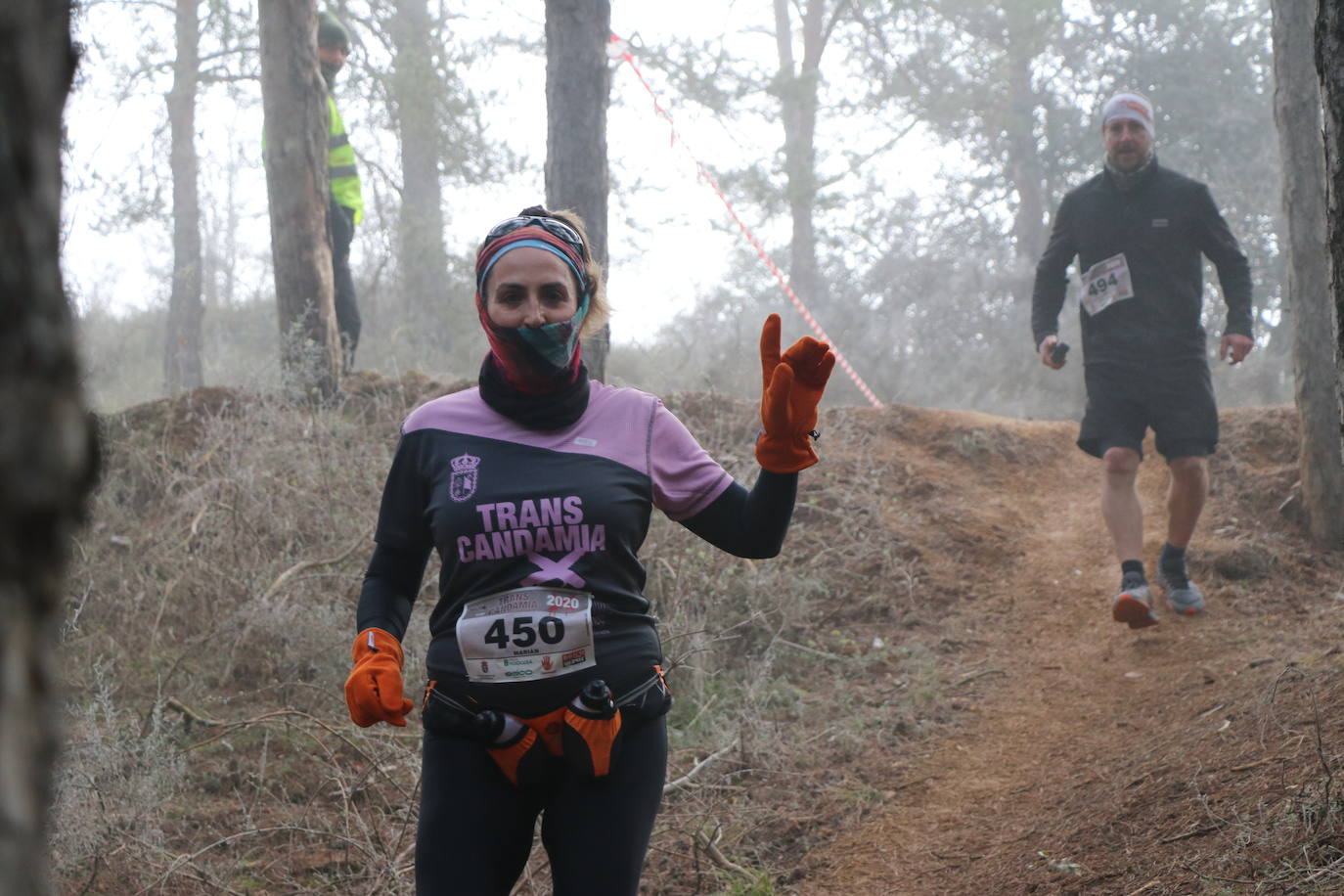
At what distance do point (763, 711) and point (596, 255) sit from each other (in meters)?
3.20

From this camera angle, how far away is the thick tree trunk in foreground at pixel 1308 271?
22.5ft

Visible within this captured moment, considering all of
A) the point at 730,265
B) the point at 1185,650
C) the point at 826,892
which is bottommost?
the point at 826,892

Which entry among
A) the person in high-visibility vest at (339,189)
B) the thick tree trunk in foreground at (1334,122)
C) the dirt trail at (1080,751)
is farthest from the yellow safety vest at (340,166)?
the thick tree trunk in foreground at (1334,122)

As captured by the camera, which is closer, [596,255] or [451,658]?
[451,658]

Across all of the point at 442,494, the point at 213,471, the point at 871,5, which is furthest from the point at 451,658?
the point at 871,5

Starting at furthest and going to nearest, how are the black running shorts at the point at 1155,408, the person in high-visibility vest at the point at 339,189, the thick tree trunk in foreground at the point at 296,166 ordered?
the person in high-visibility vest at the point at 339,189
the thick tree trunk in foreground at the point at 296,166
the black running shorts at the point at 1155,408

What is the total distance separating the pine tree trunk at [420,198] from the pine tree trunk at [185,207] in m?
2.48

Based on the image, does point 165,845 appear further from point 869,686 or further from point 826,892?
point 869,686

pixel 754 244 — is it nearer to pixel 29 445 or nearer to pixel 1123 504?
pixel 1123 504

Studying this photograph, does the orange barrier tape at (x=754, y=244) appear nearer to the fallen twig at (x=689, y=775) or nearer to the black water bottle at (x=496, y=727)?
the fallen twig at (x=689, y=775)

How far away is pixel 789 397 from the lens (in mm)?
2270

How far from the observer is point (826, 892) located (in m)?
3.74

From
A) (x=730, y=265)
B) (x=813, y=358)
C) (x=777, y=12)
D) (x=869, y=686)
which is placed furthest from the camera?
(x=730, y=265)

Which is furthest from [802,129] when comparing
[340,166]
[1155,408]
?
[1155,408]
